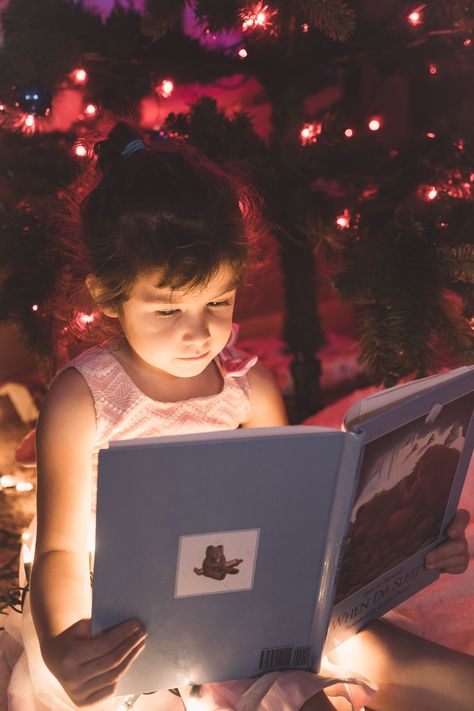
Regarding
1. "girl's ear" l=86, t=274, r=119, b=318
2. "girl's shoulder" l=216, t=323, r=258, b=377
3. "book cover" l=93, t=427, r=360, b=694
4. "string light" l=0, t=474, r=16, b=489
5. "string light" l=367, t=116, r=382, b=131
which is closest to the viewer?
"book cover" l=93, t=427, r=360, b=694

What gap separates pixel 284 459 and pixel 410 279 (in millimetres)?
488

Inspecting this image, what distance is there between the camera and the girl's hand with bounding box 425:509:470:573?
93 cm

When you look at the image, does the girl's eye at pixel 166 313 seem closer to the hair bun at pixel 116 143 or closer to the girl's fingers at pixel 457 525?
the hair bun at pixel 116 143

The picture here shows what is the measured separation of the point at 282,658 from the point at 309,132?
0.85 metres

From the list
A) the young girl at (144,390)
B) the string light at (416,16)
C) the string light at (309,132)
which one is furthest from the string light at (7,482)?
the string light at (416,16)

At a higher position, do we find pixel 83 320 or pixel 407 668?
pixel 83 320

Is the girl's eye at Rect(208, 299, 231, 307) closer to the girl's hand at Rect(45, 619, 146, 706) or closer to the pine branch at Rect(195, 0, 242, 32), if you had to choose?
the girl's hand at Rect(45, 619, 146, 706)

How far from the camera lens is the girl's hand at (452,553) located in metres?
0.93

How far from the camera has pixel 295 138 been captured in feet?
4.15

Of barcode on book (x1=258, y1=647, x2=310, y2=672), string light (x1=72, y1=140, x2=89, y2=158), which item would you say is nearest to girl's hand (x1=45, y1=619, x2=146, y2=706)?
barcode on book (x1=258, y1=647, x2=310, y2=672)

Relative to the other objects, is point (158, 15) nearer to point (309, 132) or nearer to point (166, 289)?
point (309, 132)

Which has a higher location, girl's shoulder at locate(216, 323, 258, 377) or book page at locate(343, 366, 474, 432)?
book page at locate(343, 366, 474, 432)

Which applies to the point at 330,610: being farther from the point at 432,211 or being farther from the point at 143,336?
the point at 432,211

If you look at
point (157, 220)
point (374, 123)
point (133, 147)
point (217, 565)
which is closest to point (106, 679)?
point (217, 565)
